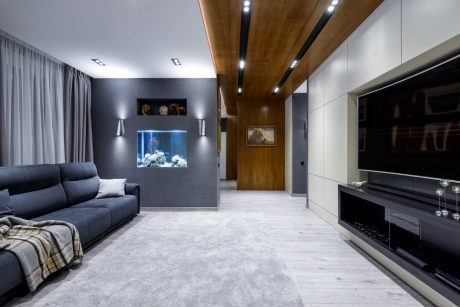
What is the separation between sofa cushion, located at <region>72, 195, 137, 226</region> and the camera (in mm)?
3502

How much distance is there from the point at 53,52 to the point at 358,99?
437cm

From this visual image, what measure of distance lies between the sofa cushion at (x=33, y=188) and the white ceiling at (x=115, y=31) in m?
1.69

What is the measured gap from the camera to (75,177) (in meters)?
3.80

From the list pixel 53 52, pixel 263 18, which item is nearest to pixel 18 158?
pixel 53 52

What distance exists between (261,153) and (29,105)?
571cm

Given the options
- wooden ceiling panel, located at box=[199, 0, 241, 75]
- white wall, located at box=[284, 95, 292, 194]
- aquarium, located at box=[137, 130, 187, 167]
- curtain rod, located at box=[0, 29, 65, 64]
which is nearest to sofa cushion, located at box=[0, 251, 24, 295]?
wooden ceiling panel, located at box=[199, 0, 241, 75]

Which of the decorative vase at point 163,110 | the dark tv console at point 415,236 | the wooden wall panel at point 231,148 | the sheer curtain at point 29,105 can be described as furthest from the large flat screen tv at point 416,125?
the wooden wall panel at point 231,148

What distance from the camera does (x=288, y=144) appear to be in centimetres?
745

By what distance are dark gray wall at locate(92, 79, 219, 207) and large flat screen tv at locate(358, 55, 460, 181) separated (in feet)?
9.52

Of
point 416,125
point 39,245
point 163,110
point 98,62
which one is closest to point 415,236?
point 416,125

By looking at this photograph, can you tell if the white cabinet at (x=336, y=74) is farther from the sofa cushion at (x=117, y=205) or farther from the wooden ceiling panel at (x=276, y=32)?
the sofa cushion at (x=117, y=205)

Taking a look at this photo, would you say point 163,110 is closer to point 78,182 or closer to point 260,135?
point 78,182

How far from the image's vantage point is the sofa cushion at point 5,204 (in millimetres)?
2486

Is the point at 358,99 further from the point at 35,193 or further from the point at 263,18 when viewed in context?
the point at 35,193
